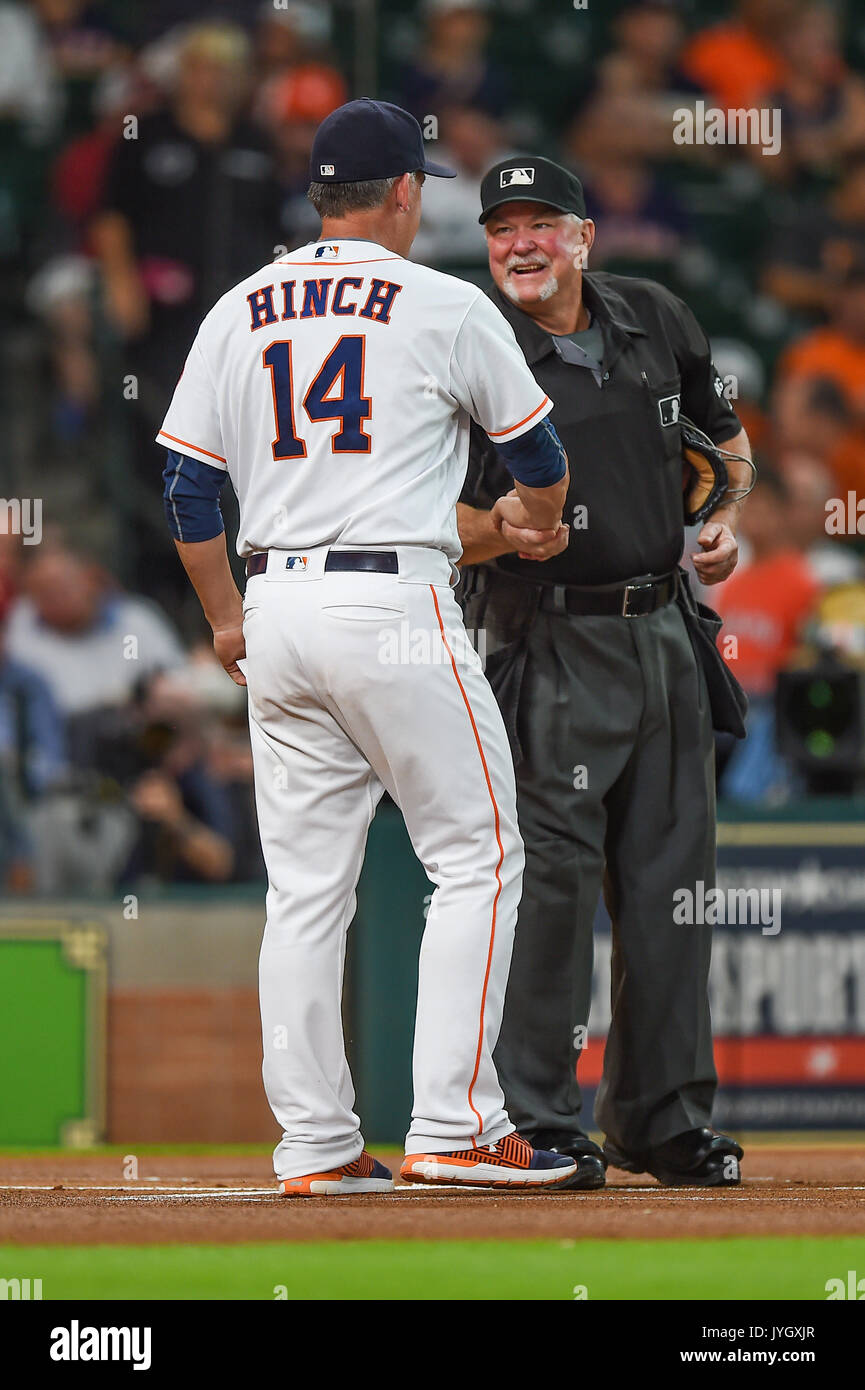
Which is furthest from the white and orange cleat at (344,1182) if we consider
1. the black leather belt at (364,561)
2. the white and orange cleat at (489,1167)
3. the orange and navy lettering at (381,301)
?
the orange and navy lettering at (381,301)

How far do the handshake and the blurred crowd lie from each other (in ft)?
10.6

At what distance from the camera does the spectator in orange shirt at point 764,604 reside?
25.3 ft

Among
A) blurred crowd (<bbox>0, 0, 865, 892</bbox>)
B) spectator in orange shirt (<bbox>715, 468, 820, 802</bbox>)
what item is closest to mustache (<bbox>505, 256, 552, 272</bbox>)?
blurred crowd (<bbox>0, 0, 865, 892</bbox>)

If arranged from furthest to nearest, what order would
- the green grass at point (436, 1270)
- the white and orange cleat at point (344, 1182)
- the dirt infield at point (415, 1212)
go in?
the white and orange cleat at point (344, 1182), the dirt infield at point (415, 1212), the green grass at point (436, 1270)

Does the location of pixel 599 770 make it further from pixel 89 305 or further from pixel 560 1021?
pixel 89 305

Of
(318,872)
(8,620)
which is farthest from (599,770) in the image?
(8,620)

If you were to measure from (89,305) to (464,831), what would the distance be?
6.31m

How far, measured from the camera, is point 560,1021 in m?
4.13

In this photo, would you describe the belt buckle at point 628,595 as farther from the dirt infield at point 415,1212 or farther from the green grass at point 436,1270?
the green grass at point 436,1270

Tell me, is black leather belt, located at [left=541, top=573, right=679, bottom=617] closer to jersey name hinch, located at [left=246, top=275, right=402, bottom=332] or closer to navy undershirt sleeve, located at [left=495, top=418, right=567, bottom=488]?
navy undershirt sleeve, located at [left=495, top=418, right=567, bottom=488]

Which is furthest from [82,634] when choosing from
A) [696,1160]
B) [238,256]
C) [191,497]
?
[696,1160]

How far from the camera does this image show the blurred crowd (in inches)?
295

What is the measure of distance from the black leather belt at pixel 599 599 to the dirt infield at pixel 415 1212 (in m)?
1.19

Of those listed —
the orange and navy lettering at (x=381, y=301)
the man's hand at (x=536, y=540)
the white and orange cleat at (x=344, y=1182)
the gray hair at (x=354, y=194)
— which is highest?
the gray hair at (x=354, y=194)
